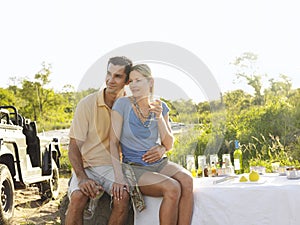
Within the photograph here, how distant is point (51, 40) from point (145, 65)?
34.4ft

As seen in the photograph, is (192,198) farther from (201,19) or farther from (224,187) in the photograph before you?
(201,19)

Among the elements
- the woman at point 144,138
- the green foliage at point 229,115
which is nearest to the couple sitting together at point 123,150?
the woman at point 144,138

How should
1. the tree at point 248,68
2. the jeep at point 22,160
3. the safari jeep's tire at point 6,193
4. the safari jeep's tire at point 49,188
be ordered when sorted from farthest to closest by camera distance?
1. the tree at point 248,68
2. the safari jeep's tire at point 49,188
3. the jeep at point 22,160
4. the safari jeep's tire at point 6,193

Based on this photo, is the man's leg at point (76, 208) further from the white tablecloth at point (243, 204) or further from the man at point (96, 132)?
the white tablecloth at point (243, 204)

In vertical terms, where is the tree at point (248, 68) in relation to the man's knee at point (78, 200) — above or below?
above

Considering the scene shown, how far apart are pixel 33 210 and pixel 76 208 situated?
3.73 m

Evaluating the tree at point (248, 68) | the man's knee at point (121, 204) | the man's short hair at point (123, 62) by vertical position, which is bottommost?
the man's knee at point (121, 204)

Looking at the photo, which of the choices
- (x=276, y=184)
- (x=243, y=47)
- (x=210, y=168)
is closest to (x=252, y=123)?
(x=243, y=47)

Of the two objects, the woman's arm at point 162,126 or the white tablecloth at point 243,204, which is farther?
the woman's arm at point 162,126

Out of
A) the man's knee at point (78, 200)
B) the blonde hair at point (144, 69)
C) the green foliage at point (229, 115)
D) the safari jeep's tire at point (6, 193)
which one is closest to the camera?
the man's knee at point (78, 200)

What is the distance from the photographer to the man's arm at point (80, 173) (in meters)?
3.13

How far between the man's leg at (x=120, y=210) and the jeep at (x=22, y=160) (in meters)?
2.38

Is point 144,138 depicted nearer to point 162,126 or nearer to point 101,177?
point 162,126

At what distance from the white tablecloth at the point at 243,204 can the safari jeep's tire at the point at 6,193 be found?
7.80 ft
